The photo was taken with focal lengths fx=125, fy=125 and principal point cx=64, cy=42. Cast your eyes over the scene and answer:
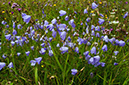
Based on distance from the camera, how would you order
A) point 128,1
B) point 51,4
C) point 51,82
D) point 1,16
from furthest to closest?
point 128,1, point 51,4, point 1,16, point 51,82

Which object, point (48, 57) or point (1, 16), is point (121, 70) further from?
point (1, 16)

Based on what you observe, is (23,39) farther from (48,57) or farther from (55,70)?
(55,70)

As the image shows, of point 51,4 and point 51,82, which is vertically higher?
point 51,4

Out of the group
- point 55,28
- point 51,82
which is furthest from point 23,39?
point 51,82

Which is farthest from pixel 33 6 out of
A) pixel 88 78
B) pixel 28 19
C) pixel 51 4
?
pixel 88 78

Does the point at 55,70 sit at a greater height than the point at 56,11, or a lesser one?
lesser

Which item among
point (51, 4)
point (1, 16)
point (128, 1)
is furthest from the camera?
point (128, 1)

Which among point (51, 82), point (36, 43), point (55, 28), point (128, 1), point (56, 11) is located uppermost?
point (128, 1)

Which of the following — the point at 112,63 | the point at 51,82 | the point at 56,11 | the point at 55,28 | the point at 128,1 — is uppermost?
the point at 128,1

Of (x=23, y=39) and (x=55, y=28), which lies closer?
(x=55, y=28)
